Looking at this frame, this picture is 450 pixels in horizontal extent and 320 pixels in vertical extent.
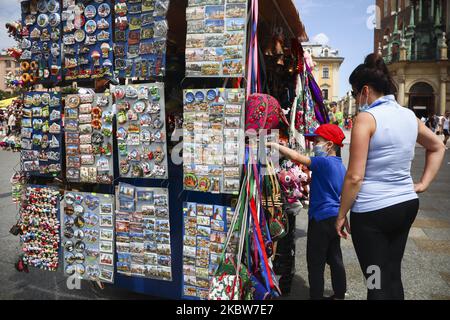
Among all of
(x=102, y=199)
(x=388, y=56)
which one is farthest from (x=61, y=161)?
(x=388, y=56)

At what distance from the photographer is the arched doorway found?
34406 millimetres

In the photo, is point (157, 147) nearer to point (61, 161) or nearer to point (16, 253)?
point (61, 161)

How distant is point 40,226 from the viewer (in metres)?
3.38

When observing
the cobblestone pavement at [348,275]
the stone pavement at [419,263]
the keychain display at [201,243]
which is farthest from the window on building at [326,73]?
the keychain display at [201,243]

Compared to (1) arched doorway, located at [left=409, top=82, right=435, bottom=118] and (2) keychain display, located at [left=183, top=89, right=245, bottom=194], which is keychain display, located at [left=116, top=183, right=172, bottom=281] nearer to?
(2) keychain display, located at [left=183, top=89, right=245, bottom=194]

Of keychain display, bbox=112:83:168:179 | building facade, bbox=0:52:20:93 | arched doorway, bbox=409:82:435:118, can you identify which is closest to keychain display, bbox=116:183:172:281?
keychain display, bbox=112:83:168:179

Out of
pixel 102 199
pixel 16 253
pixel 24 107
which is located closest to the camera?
pixel 102 199

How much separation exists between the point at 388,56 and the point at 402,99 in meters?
5.94

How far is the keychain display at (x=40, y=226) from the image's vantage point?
3.35 m

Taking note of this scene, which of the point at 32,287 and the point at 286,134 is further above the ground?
the point at 286,134

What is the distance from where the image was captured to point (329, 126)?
300cm

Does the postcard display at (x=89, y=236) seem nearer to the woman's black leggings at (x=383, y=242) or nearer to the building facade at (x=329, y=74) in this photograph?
the woman's black leggings at (x=383, y=242)

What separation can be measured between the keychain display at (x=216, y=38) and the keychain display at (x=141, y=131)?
0.39 m

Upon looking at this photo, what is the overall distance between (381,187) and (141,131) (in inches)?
70.3
